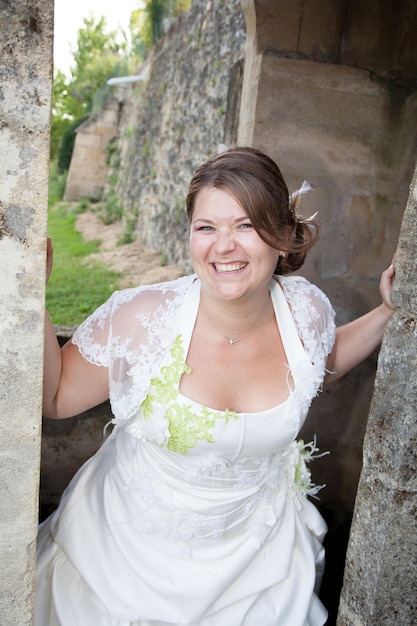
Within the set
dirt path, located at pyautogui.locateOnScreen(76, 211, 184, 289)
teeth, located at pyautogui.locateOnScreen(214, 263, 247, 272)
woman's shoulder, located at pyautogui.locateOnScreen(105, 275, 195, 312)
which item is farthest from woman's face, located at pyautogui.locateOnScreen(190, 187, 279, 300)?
dirt path, located at pyautogui.locateOnScreen(76, 211, 184, 289)

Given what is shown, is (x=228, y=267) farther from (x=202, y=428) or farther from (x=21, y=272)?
(x=21, y=272)

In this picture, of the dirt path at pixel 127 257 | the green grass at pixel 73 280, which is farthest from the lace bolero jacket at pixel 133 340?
the dirt path at pixel 127 257

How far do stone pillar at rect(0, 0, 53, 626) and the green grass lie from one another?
230 inches

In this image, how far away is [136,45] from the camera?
16.5 meters

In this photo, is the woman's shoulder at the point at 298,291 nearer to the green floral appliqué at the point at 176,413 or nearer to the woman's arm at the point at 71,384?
the green floral appliqué at the point at 176,413

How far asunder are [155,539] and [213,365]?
1.93ft

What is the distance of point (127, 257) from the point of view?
1221 cm

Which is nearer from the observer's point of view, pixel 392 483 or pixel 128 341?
pixel 392 483

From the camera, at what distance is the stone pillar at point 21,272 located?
4.17ft

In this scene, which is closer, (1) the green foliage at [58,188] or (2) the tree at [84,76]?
(1) the green foliage at [58,188]

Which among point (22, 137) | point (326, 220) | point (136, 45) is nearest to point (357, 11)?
point (326, 220)

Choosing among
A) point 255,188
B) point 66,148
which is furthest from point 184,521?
point 66,148

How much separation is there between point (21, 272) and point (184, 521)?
109cm

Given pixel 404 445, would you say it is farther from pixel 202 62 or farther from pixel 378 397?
pixel 202 62
